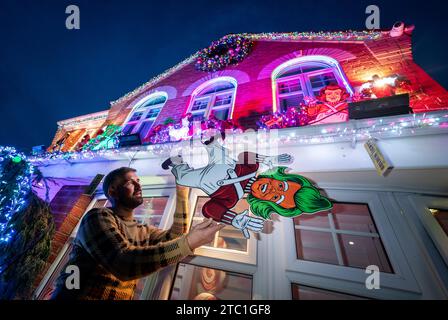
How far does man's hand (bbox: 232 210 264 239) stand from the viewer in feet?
8.72

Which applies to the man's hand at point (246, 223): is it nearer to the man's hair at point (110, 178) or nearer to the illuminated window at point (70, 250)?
the illuminated window at point (70, 250)

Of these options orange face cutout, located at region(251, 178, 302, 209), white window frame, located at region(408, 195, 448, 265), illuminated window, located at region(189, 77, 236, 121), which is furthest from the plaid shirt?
illuminated window, located at region(189, 77, 236, 121)

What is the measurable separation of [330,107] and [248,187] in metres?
2.40

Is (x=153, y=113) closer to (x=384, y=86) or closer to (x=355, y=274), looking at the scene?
(x=384, y=86)

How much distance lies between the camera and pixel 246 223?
270 centimetres

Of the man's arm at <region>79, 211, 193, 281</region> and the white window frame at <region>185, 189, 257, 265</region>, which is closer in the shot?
the man's arm at <region>79, 211, 193, 281</region>

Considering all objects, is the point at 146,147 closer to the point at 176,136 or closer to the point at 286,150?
the point at 176,136

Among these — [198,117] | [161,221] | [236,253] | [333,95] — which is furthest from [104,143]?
[333,95]

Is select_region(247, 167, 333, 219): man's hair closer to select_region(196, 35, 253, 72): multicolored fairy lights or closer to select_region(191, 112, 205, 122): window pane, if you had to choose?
select_region(191, 112, 205, 122): window pane

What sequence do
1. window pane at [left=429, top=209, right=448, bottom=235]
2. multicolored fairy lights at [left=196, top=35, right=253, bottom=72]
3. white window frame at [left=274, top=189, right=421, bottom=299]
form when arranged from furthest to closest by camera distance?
multicolored fairy lights at [left=196, top=35, right=253, bottom=72] < window pane at [left=429, top=209, right=448, bottom=235] < white window frame at [left=274, top=189, right=421, bottom=299]

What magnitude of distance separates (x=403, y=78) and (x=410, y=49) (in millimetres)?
1226

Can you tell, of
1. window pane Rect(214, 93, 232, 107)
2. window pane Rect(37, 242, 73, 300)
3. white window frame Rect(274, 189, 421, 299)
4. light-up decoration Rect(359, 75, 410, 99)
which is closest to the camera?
white window frame Rect(274, 189, 421, 299)

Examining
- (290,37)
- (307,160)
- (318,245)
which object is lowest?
(307,160)

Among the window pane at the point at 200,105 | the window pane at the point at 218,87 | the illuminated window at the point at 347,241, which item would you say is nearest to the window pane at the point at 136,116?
the window pane at the point at 200,105
